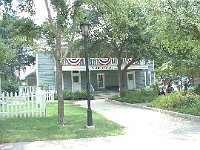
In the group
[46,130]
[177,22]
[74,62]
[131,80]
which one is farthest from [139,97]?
[46,130]

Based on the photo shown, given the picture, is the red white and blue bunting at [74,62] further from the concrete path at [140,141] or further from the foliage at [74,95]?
the concrete path at [140,141]

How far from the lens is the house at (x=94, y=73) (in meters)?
43.7

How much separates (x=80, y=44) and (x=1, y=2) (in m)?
16.3

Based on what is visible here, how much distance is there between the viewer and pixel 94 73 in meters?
47.2

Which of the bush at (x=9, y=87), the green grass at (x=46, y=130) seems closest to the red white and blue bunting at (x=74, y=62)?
the bush at (x=9, y=87)

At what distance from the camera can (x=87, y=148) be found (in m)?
12.0

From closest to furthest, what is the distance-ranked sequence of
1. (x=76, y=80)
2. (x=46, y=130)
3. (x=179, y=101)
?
(x=46, y=130), (x=179, y=101), (x=76, y=80)

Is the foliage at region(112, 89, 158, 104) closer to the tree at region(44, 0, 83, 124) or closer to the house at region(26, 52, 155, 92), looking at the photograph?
the house at region(26, 52, 155, 92)

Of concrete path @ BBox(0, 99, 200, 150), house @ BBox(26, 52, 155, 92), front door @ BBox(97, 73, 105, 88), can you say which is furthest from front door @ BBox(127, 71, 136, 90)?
concrete path @ BBox(0, 99, 200, 150)

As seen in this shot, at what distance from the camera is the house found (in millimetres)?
43719

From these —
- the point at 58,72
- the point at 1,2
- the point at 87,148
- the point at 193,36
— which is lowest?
the point at 87,148

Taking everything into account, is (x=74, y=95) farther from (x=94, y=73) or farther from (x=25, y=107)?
(x=25, y=107)

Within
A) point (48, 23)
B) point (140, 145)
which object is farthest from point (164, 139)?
point (48, 23)

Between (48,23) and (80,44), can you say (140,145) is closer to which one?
(48,23)
